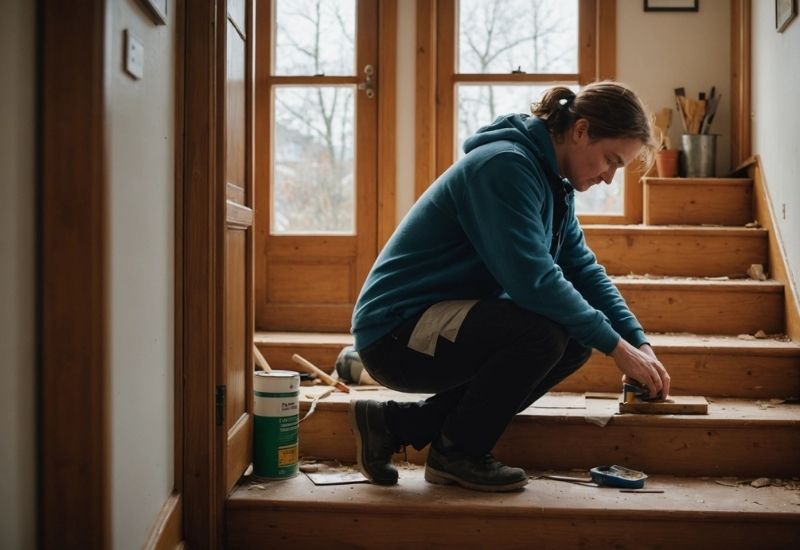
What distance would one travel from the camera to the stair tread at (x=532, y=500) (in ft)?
6.81

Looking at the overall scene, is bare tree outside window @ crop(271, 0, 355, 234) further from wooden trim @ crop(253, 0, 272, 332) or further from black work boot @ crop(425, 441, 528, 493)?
black work boot @ crop(425, 441, 528, 493)

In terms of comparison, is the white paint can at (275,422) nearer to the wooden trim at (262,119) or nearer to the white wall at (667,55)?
the wooden trim at (262,119)

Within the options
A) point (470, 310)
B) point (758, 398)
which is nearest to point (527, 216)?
point (470, 310)

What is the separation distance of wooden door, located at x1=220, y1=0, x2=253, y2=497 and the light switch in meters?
0.44

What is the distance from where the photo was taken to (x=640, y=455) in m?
2.43

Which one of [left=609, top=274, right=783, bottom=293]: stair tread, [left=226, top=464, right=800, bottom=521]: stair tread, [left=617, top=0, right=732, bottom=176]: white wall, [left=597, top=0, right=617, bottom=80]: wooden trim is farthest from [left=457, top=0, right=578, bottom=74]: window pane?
[left=226, top=464, right=800, bottom=521]: stair tread

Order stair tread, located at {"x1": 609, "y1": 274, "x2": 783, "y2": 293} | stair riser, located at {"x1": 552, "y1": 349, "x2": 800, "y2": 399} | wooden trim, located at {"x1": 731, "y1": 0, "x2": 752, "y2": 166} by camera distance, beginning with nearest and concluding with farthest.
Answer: stair riser, located at {"x1": 552, "y1": 349, "x2": 800, "y2": 399} < stair tread, located at {"x1": 609, "y1": 274, "x2": 783, "y2": 293} < wooden trim, located at {"x1": 731, "y1": 0, "x2": 752, "y2": 166}

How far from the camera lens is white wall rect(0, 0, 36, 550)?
1199 mm

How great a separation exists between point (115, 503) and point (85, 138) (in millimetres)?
623

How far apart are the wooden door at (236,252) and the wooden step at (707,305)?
145 centimetres

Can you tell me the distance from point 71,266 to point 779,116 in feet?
9.16

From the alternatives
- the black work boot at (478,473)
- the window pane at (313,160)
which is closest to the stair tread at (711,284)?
the black work boot at (478,473)

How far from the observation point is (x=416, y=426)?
90.4 inches

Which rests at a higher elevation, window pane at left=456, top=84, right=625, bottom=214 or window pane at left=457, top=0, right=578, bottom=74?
window pane at left=457, top=0, right=578, bottom=74
